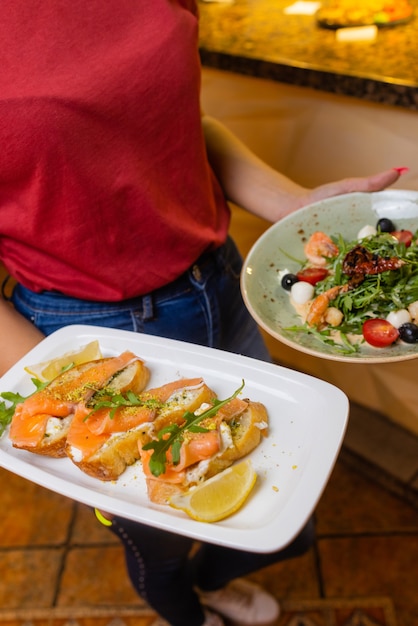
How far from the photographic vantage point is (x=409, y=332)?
94 cm

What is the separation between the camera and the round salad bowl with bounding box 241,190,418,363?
41.1 inches

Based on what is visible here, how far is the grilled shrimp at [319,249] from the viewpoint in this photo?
44.9 inches

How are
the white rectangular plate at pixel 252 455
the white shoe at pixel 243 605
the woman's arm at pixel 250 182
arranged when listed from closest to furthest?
the white rectangular plate at pixel 252 455 → the woman's arm at pixel 250 182 → the white shoe at pixel 243 605

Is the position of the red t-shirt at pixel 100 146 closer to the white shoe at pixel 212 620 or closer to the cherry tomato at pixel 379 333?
the cherry tomato at pixel 379 333

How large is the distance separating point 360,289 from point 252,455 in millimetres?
372

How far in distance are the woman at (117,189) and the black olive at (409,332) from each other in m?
0.36

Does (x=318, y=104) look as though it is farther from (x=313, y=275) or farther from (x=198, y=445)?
(x=198, y=445)

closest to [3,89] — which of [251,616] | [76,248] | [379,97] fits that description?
[76,248]

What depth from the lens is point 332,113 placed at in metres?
1.69

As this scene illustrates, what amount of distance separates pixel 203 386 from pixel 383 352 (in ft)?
0.94

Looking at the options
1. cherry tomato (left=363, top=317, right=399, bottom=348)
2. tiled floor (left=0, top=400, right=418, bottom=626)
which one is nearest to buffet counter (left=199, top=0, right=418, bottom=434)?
tiled floor (left=0, top=400, right=418, bottom=626)

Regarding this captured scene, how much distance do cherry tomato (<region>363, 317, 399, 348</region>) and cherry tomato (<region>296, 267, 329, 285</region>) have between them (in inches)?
6.2

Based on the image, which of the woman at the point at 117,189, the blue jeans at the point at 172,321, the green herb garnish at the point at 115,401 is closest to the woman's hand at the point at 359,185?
the woman at the point at 117,189

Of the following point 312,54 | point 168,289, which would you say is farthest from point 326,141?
point 168,289
